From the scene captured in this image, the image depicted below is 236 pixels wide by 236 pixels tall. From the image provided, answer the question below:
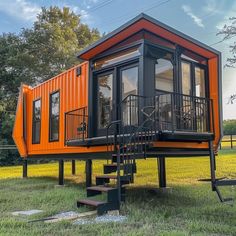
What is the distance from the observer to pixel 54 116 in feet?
34.1

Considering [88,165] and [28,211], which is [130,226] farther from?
[88,165]

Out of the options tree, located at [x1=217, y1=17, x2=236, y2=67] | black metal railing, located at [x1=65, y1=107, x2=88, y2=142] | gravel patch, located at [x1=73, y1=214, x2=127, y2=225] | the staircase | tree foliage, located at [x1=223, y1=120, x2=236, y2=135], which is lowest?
gravel patch, located at [x1=73, y1=214, x2=127, y2=225]

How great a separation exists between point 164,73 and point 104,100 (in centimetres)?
161

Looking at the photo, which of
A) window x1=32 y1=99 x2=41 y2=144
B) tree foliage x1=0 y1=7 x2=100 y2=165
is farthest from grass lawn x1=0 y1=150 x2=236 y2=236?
tree foliage x1=0 y1=7 x2=100 y2=165

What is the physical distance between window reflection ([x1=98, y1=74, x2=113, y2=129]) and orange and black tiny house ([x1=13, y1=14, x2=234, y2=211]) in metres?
0.01

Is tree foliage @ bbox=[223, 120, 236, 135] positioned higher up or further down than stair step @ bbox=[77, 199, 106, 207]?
higher up

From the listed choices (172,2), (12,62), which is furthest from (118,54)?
(12,62)

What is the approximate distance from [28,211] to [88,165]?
277 centimetres

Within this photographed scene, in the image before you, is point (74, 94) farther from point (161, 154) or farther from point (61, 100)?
point (161, 154)

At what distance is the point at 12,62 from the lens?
23.8 meters

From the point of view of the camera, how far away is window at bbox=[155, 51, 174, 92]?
699cm

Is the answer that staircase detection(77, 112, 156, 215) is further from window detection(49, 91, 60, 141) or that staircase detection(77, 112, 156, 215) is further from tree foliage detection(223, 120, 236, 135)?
tree foliage detection(223, 120, 236, 135)

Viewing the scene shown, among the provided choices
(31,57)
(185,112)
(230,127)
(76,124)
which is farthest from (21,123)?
(230,127)

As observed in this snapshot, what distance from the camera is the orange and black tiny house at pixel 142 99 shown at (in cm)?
616
